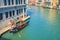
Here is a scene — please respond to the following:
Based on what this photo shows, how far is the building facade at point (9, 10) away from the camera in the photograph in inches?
563

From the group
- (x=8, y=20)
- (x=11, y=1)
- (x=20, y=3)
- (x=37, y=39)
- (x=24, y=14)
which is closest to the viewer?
(x=37, y=39)

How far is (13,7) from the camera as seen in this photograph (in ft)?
55.6

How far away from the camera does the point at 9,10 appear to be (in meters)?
15.8

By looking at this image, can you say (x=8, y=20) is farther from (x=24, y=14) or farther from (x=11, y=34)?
(x=24, y=14)

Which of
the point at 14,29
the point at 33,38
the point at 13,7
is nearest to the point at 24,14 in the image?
the point at 13,7

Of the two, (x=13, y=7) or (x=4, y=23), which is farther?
(x=13, y=7)

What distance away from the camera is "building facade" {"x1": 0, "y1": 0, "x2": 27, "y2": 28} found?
14.3m

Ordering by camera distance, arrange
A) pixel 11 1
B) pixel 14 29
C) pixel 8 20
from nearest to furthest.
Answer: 1. pixel 14 29
2. pixel 8 20
3. pixel 11 1

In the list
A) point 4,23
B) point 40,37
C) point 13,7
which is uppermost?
point 13,7

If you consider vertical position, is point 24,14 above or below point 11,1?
below

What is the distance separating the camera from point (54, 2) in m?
43.0

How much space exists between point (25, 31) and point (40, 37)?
2098mm

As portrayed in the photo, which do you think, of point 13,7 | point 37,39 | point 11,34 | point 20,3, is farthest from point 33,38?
point 20,3

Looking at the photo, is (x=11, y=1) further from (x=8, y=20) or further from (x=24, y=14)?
(x=24, y=14)
